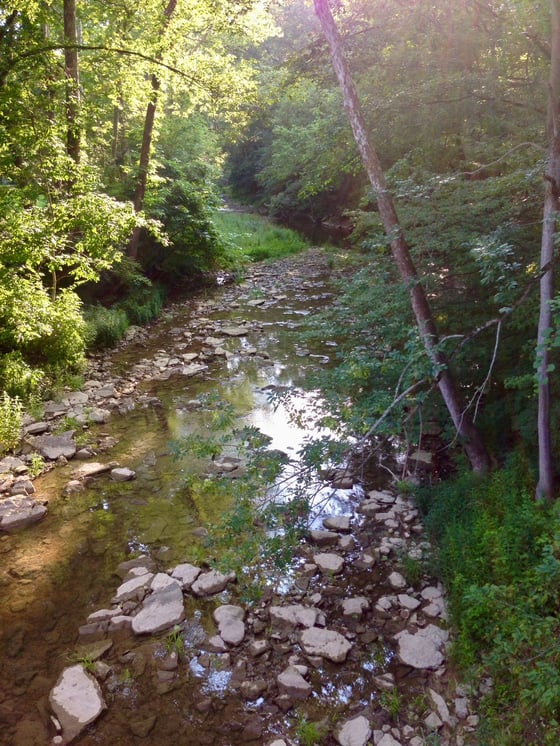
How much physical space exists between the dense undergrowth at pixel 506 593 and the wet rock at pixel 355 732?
0.79 metres

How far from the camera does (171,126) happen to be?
60.6 feet

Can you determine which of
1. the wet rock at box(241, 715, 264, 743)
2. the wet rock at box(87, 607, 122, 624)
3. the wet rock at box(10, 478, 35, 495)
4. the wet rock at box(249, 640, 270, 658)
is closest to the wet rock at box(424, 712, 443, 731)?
the wet rock at box(241, 715, 264, 743)

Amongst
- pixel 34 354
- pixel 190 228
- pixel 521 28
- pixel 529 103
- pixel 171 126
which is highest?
pixel 171 126

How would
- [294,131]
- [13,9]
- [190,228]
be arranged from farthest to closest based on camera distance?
[294,131] → [190,228] → [13,9]

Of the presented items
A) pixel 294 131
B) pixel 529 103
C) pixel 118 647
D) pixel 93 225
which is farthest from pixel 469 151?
pixel 294 131

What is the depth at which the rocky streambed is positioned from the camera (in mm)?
3783

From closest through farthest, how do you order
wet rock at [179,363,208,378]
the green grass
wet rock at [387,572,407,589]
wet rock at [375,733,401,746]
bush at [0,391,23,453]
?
wet rock at [375,733,401,746], wet rock at [387,572,407,589], bush at [0,391,23,453], wet rock at [179,363,208,378], the green grass

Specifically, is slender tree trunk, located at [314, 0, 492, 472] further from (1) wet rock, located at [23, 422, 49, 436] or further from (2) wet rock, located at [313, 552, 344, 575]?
(1) wet rock, located at [23, 422, 49, 436]

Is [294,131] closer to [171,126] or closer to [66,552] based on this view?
[171,126]

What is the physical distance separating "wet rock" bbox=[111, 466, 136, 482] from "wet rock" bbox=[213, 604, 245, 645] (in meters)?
2.84

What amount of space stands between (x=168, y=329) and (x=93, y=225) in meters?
5.43

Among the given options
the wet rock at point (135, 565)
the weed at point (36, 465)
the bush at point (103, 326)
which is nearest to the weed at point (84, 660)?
the wet rock at point (135, 565)

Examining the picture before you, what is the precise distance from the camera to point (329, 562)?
5379 mm

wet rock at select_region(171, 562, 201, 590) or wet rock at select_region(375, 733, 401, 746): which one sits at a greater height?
wet rock at select_region(171, 562, 201, 590)
